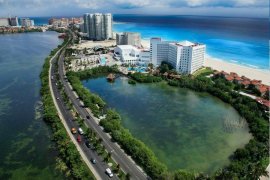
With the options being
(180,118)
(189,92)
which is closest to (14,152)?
(180,118)

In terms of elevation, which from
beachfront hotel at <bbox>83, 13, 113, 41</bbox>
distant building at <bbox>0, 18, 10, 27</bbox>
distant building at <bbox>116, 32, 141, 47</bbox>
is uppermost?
distant building at <bbox>0, 18, 10, 27</bbox>

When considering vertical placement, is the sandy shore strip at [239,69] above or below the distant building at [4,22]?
below

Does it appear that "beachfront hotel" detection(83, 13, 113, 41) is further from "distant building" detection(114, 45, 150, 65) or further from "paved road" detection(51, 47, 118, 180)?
"paved road" detection(51, 47, 118, 180)

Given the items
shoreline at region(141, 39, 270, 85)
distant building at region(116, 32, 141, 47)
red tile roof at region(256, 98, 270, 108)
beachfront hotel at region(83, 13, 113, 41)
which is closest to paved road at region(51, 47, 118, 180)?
red tile roof at region(256, 98, 270, 108)

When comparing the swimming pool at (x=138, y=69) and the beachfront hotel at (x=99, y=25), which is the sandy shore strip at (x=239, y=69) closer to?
the swimming pool at (x=138, y=69)

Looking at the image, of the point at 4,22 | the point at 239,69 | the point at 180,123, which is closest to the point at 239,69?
the point at 239,69

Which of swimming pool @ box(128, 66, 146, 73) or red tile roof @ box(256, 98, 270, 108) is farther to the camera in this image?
swimming pool @ box(128, 66, 146, 73)

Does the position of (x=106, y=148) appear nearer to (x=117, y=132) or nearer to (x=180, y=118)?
(x=117, y=132)

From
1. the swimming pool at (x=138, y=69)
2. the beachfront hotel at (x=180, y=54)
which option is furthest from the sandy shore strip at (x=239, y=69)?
the swimming pool at (x=138, y=69)
